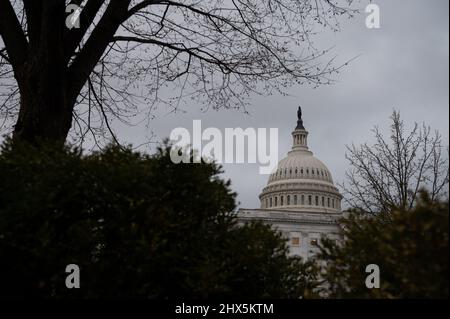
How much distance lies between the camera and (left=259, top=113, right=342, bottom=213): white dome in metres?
104

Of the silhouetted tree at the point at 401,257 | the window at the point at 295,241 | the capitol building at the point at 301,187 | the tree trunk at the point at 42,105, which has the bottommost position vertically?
the silhouetted tree at the point at 401,257

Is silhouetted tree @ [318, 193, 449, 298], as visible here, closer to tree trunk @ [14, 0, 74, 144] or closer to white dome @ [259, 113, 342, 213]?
tree trunk @ [14, 0, 74, 144]

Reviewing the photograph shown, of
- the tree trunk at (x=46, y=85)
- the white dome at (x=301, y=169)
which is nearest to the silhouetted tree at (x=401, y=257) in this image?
the tree trunk at (x=46, y=85)

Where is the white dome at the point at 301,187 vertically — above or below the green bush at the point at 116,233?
above

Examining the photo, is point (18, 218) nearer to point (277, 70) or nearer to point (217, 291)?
point (217, 291)

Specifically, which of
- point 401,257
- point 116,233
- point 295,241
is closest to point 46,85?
point 116,233

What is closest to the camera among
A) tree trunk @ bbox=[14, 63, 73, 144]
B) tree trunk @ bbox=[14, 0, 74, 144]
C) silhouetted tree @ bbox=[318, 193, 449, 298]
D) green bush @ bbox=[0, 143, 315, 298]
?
silhouetted tree @ bbox=[318, 193, 449, 298]

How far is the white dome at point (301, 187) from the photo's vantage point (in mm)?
104000

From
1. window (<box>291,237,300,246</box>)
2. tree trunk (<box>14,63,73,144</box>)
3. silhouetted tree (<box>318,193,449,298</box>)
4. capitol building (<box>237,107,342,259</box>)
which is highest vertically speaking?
capitol building (<box>237,107,342,259</box>)

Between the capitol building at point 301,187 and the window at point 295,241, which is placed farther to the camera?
the capitol building at point 301,187

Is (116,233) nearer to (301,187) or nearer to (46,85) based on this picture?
(46,85)

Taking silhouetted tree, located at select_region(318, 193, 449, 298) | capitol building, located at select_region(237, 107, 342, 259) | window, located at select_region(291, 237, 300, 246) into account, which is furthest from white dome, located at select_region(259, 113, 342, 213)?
silhouetted tree, located at select_region(318, 193, 449, 298)

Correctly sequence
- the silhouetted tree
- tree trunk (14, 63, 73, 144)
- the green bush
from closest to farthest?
the silhouetted tree < the green bush < tree trunk (14, 63, 73, 144)

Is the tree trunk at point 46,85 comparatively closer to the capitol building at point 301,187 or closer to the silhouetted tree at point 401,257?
the silhouetted tree at point 401,257
